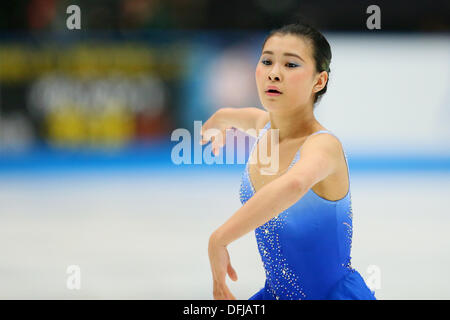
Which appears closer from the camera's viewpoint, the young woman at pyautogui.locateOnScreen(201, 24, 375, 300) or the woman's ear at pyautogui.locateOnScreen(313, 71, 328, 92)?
the young woman at pyautogui.locateOnScreen(201, 24, 375, 300)

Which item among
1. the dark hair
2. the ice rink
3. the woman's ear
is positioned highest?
the dark hair

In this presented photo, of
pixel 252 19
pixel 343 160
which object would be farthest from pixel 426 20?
pixel 343 160

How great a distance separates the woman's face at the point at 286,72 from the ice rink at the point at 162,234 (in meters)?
1.50

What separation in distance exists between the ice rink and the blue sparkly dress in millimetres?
1161

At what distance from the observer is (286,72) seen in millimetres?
1868

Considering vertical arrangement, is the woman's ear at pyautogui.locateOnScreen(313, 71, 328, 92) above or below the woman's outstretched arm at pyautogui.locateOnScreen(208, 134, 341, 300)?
above

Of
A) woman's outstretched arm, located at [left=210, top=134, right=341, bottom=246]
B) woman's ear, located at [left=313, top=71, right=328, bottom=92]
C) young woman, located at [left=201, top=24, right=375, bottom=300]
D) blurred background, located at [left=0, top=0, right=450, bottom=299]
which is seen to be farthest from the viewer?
blurred background, located at [left=0, top=0, right=450, bottom=299]

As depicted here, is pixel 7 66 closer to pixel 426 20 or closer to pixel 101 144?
pixel 101 144

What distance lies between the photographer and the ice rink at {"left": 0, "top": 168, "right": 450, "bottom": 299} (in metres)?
3.34

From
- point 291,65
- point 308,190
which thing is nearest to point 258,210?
point 308,190

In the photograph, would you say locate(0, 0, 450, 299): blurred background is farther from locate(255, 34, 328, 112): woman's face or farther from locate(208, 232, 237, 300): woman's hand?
locate(208, 232, 237, 300): woman's hand

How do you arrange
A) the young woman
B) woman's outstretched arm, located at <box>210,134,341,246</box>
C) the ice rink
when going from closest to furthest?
woman's outstretched arm, located at <box>210,134,341,246</box> < the young woman < the ice rink

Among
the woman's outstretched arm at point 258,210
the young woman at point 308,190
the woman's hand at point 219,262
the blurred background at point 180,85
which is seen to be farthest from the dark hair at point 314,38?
the blurred background at point 180,85

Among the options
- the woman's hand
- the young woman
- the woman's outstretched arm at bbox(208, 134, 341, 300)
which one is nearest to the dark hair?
the young woman
